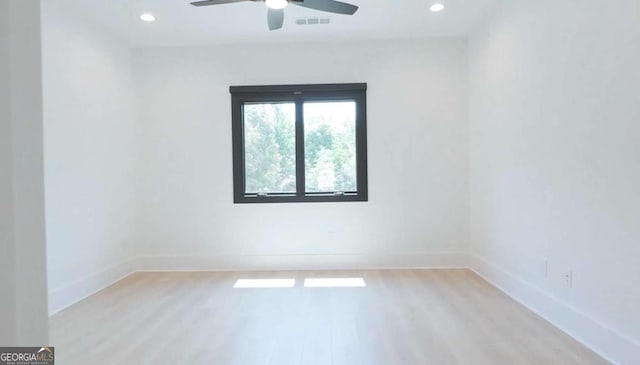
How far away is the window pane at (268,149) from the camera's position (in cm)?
438

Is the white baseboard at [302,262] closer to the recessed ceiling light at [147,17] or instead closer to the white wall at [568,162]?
the white wall at [568,162]

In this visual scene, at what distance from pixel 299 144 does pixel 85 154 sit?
223 cm

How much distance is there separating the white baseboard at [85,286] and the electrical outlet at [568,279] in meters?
4.06

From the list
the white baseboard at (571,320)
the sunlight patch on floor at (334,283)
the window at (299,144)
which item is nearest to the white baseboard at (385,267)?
the white baseboard at (571,320)

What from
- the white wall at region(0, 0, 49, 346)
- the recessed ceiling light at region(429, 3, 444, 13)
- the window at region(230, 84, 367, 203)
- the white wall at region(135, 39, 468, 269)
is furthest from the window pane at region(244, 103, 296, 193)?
the white wall at region(0, 0, 49, 346)

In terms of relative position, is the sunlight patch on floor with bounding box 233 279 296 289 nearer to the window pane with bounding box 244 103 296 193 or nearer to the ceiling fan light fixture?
the window pane with bounding box 244 103 296 193

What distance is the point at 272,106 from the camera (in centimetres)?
439

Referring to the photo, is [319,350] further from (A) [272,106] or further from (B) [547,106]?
(A) [272,106]

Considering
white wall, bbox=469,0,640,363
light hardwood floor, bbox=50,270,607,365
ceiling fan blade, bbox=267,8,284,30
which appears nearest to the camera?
white wall, bbox=469,0,640,363

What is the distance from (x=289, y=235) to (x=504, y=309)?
236 centimetres

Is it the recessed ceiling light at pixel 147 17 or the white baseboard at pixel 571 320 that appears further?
the recessed ceiling light at pixel 147 17

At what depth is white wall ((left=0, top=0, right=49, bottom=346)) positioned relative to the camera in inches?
23.9

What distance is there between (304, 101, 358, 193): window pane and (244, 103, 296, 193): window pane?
9.2 inches

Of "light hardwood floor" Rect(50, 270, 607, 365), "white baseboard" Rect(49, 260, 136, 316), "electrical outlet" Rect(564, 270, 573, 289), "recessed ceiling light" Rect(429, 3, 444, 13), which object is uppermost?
"recessed ceiling light" Rect(429, 3, 444, 13)
